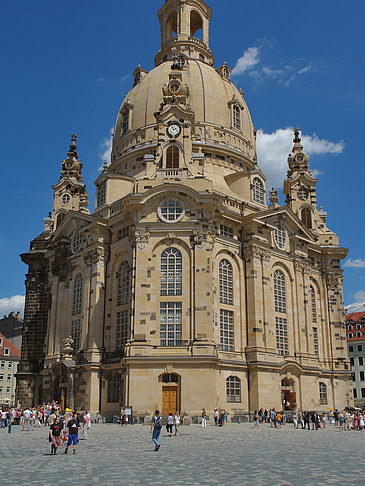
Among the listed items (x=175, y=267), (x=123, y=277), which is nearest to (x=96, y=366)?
(x=123, y=277)

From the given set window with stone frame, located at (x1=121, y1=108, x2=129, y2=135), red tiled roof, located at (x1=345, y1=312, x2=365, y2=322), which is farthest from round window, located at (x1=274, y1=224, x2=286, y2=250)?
red tiled roof, located at (x1=345, y1=312, x2=365, y2=322)

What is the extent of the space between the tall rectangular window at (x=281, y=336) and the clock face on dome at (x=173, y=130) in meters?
21.5

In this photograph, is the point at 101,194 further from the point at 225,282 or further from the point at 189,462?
the point at 189,462

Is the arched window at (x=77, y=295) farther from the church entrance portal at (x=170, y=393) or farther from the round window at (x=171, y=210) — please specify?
the church entrance portal at (x=170, y=393)

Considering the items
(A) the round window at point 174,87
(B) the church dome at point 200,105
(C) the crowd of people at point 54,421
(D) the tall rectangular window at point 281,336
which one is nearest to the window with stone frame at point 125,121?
(B) the church dome at point 200,105

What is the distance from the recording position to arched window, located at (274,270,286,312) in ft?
174

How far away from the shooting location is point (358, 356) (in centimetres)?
8731

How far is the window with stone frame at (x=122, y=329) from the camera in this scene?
47938mm

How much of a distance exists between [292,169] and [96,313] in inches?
1383

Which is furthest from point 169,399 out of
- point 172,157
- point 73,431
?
point 172,157

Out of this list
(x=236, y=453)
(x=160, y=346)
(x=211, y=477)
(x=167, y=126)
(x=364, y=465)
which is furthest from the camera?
(x=167, y=126)

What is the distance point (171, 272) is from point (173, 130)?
1539 cm

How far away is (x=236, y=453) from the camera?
21438 mm

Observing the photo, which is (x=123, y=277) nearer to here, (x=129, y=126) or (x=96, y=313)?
(x=96, y=313)
